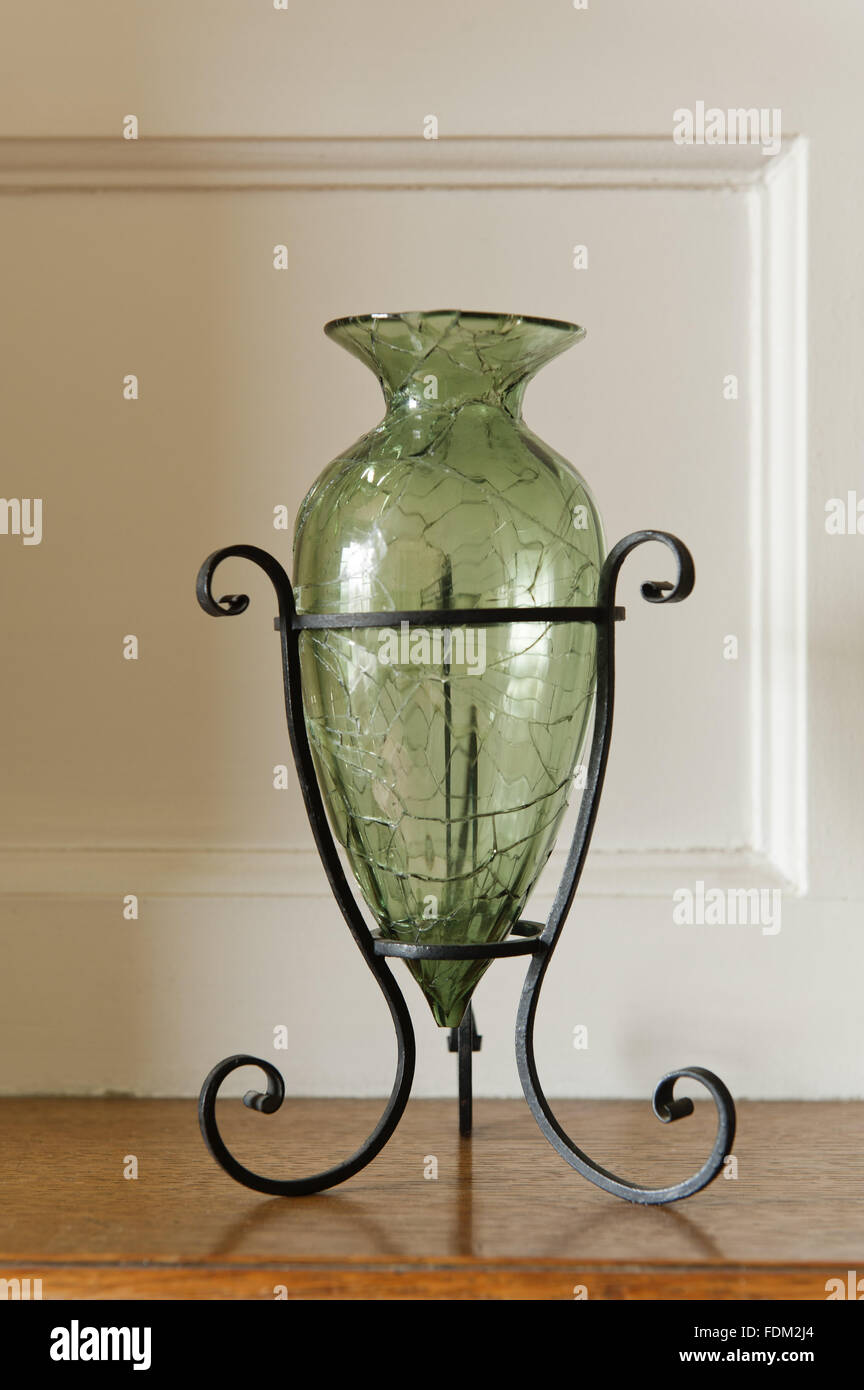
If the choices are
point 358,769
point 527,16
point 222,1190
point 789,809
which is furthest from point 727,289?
point 222,1190

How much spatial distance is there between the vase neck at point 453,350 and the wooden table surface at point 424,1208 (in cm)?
47

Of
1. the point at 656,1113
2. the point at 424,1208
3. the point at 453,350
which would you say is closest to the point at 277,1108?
the point at 424,1208

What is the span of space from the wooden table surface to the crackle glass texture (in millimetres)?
147

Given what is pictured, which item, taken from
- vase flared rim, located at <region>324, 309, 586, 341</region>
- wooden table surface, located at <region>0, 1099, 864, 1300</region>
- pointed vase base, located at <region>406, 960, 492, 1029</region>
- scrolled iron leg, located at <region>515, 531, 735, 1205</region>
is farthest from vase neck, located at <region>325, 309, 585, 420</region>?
wooden table surface, located at <region>0, 1099, 864, 1300</region>

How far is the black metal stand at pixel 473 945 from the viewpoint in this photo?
2.28ft

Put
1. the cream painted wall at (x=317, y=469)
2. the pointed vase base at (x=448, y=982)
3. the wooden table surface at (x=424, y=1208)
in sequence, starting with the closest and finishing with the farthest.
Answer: the wooden table surface at (x=424, y=1208) < the pointed vase base at (x=448, y=982) < the cream painted wall at (x=317, y=469)

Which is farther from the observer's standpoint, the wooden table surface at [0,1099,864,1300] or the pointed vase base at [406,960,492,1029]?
the pointed vase base at [406,960,492,1029]

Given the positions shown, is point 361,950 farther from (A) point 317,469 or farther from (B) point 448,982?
(A) point 317,469

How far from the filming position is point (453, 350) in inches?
28.7

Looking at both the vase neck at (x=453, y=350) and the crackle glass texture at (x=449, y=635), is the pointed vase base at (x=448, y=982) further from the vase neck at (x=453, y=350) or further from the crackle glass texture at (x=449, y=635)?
the vase neck at (x=453, y=350)

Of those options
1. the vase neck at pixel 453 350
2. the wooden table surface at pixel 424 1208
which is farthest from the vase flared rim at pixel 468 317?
the wooden table surface at pixel 424 1208

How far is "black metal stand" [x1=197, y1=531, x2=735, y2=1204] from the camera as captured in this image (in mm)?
695

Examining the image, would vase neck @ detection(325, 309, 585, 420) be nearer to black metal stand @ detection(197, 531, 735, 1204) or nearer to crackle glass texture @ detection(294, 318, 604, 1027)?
crackle glass texture @ detection(294, 318, 604, 1027)

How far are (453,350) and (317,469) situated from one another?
0.88ft
